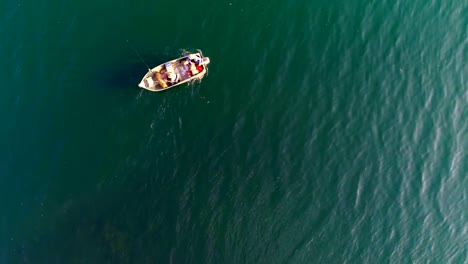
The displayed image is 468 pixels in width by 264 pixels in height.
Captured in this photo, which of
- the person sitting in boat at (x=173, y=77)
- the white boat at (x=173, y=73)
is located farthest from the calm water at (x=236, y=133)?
the person sitting in boat at (x=173, y=77)

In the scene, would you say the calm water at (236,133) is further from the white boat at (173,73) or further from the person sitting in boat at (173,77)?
the person sitting in boat at (173,77)

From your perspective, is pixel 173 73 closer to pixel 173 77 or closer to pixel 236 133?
pixel 173 77

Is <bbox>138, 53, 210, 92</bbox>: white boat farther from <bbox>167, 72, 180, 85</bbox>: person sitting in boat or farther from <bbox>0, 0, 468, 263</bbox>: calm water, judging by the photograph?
<bbox>0, 0, 468, 263</bbox>: calm water

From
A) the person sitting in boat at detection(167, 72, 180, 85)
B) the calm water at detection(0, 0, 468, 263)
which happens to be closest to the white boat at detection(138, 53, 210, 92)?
the person sitting in boat at detection(167, 72, 180, 85)

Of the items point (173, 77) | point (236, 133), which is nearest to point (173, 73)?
point (173, 77)

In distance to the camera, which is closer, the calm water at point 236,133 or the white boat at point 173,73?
the calm water at point 236,133
